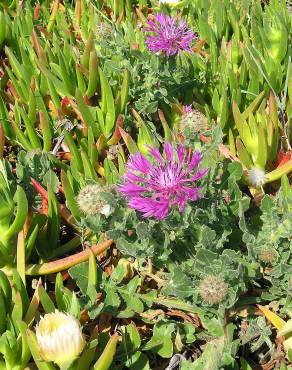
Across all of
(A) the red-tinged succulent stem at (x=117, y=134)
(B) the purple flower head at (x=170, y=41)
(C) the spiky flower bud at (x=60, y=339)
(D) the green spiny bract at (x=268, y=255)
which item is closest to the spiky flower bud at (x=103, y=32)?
(B) the purple flower head at (x=170, y=41)

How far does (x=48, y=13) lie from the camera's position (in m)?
2.58

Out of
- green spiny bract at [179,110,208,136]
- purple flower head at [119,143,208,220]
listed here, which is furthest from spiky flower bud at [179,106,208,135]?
purple flower head at [119,143,208,220]

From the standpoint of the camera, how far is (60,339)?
110 centimetres

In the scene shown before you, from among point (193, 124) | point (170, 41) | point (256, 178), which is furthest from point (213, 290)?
point (170, 41)

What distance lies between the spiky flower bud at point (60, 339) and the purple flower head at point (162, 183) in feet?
0.99

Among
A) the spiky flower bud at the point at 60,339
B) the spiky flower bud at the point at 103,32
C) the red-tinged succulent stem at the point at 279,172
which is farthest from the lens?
the spiky flower bud at the point at 103,32

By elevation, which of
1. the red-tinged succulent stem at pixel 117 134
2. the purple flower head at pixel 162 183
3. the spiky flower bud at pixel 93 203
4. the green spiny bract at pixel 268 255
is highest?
the purple flower head at pixel 162 183

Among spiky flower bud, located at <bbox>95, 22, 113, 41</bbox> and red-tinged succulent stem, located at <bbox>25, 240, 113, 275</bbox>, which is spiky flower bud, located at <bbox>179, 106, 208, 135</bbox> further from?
spiky flower bud, located at <bbox>95, 22, 113, 41</bbox>

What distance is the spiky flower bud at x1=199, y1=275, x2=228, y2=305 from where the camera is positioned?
4.22 ft

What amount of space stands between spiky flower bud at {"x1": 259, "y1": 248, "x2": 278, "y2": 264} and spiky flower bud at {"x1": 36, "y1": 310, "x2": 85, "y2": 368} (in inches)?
20.5

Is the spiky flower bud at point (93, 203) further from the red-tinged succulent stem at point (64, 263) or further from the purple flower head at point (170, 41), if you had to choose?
the purple flower head at point (170, 41)

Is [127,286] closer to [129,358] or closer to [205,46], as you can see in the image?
[129,358]

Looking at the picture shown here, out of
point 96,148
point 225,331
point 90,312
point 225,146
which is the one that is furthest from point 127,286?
point 225,146

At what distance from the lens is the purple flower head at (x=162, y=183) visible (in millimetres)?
1278
